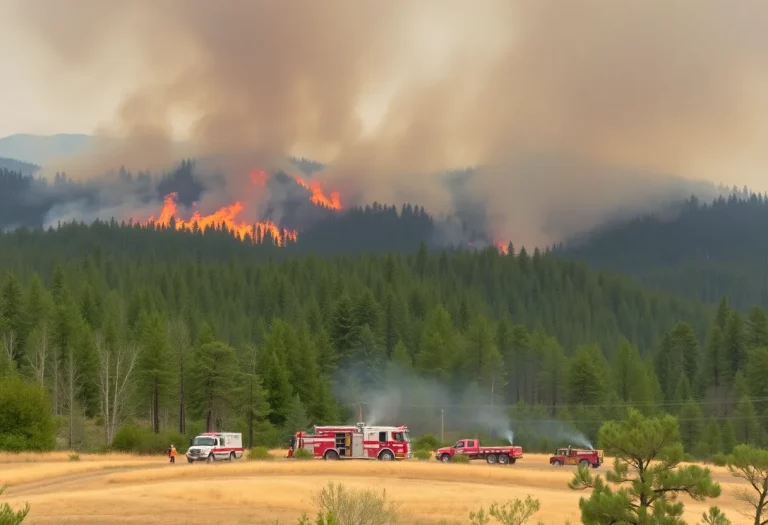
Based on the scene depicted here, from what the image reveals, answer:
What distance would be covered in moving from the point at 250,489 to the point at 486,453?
33123 mm

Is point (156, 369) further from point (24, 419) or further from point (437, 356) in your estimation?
point (437, 356)

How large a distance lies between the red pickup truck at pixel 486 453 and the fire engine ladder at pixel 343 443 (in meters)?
8.81

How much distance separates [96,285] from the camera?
185875 mm

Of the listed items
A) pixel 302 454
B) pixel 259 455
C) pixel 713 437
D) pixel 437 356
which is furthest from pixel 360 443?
pixel 437 356

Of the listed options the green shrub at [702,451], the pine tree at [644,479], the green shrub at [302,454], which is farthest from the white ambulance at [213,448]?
the green shrub at [702,451]

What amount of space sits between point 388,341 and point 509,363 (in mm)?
22066

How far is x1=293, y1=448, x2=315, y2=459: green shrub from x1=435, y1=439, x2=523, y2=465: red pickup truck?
11.4m

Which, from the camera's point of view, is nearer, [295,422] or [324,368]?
[295,422]

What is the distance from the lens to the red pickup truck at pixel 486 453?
78938 millimetres

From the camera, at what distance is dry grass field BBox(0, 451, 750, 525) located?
44.0 m

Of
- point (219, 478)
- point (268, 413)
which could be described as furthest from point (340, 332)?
point (219, 478)

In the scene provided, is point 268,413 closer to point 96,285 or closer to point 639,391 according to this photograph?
point 639,391

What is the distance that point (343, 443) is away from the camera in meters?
74.8

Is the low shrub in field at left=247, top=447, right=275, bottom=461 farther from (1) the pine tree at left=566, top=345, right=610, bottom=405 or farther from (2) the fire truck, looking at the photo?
(1) the pine tree at left=566, top=345, right=610, bottom=405
